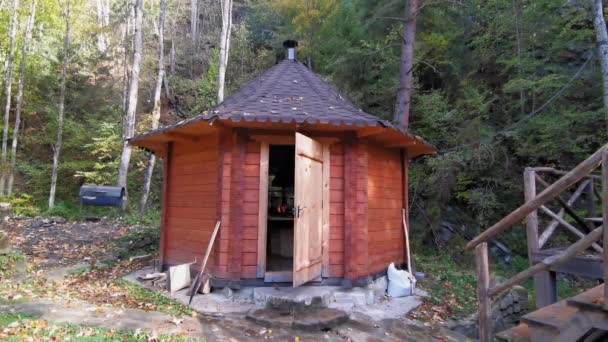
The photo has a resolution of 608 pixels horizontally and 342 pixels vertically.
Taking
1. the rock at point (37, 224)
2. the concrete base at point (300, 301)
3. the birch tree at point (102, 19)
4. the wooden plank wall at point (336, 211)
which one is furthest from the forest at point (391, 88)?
the concrete base at point (300, 301)

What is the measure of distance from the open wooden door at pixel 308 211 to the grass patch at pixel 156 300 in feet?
4.89

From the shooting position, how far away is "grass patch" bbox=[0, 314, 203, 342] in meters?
3.61

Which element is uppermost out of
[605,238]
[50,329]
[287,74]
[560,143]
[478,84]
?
[478,84]

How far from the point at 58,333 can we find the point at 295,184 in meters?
3.01

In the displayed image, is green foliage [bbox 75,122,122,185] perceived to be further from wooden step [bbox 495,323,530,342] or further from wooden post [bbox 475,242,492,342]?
wooden step [bbox 495,323,530,342]

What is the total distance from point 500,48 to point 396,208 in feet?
24.7

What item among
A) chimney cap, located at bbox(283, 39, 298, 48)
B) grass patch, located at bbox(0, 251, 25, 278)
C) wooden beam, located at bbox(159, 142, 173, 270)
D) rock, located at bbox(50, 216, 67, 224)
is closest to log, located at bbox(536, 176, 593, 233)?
chimney cap, located at bbox(283, 39, 298, 48)

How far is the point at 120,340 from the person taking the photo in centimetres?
372

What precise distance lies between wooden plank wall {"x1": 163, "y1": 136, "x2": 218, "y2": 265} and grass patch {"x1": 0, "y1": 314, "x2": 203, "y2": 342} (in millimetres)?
1888

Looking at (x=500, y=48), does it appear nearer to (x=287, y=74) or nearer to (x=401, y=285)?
(x=287, y=74)

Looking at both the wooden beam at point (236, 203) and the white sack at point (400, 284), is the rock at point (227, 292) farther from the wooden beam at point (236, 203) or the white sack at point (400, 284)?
the white sack at point (400, 284)

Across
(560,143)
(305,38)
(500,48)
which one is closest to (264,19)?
(305,38)

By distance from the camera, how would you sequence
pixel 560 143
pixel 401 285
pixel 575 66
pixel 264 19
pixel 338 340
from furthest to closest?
pixel 264 19 → pixel 575 66 → pixel 560 143 → pixel 401 285 → pixel 338 340

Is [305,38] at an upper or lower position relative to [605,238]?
upper
